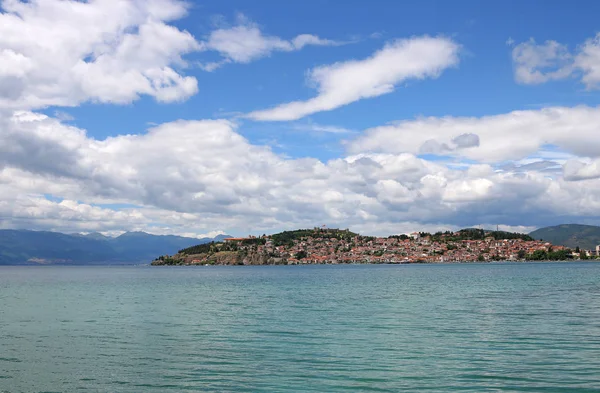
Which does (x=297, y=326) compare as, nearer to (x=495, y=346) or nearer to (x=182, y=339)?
(x=182, y=339)

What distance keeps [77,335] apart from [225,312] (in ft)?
56.8

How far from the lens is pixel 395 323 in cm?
4094

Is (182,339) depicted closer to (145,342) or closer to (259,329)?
(145,342)

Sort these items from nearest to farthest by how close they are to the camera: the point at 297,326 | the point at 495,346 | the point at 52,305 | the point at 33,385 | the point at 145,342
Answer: the point at 33,385, the point at 495,346, the point at 145,342, the point at 297,326, the point at 52,305

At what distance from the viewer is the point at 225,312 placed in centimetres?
5238

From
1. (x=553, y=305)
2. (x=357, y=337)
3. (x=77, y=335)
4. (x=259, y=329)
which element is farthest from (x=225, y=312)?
(x=553, y=305)

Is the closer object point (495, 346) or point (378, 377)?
point (378, 377)

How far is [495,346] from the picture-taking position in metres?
30.3

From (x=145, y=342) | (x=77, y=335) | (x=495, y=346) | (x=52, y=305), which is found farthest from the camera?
(x=52, y=305)

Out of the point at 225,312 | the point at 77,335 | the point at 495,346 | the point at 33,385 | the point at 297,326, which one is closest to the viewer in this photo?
the point at 33,385

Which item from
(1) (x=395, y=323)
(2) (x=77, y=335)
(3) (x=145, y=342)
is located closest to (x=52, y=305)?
(2) (x=77, y=335)

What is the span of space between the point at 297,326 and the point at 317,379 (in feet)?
57.2

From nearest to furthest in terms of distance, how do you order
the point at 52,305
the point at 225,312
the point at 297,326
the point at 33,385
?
the point at 33,385
the point at 297,326
the point at 225,312
the point at 52,305

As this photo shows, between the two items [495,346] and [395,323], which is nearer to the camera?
[495,346]
